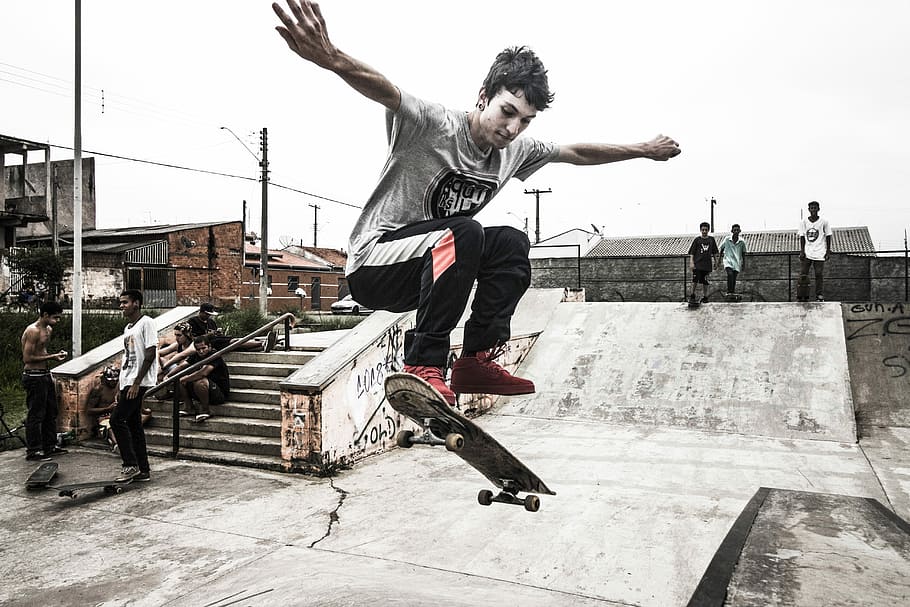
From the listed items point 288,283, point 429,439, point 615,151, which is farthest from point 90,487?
point 288,283

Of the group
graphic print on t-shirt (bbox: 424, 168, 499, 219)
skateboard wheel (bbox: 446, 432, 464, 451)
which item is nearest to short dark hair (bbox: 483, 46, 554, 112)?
graphic print on t-shirt (bbox: 424, 168, 499, 219)

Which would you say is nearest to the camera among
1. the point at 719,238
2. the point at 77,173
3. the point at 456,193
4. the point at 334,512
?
the point at 456,193

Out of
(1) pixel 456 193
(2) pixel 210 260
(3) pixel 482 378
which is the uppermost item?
(2) pixel 210 260

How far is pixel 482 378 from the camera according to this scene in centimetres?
249

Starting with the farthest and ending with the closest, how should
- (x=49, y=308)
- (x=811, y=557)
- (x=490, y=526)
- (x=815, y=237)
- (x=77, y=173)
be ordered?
(x=815, y=237)
(x=77, y=173)
(x=49, y=308)
(x=490, y=526)
(x=811, y=557)

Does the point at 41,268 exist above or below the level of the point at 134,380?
above

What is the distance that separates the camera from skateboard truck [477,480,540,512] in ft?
7.80

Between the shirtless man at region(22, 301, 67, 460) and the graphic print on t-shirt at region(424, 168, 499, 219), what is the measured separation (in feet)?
24.2

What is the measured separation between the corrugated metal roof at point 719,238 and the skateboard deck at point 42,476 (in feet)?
86.3

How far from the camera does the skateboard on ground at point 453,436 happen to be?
2010 mm

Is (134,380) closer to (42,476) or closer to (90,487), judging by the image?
(90,487)

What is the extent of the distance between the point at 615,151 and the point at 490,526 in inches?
150

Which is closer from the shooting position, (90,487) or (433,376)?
(433,376)

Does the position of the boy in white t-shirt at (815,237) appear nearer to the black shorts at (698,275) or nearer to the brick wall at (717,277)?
the black shorts at (698,275)
